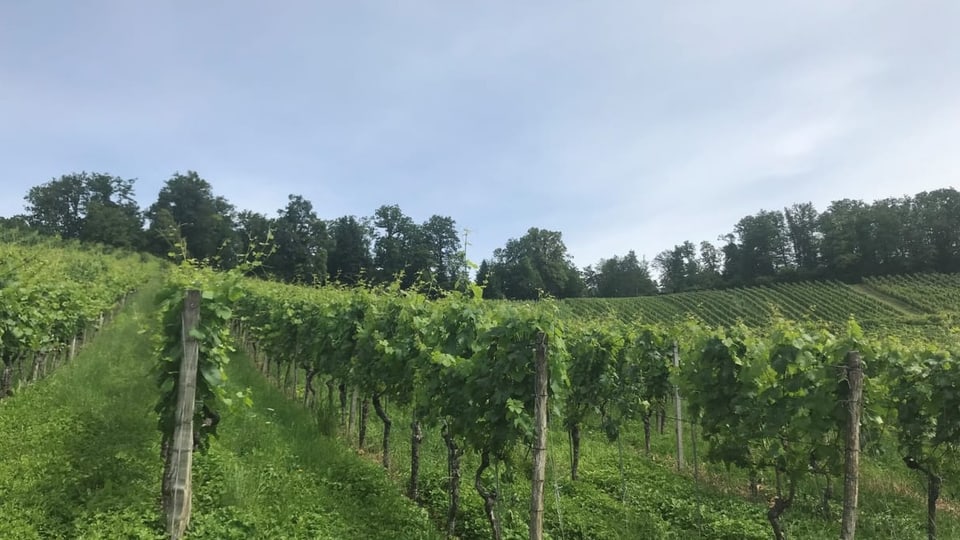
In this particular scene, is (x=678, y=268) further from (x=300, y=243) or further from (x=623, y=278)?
(x=300, y=243)

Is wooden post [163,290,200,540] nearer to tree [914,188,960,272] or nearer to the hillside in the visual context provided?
the hillside

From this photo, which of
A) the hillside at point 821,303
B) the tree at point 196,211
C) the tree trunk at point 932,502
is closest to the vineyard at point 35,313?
the tree trunk at point 932,502

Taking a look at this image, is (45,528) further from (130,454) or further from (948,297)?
(948,297)

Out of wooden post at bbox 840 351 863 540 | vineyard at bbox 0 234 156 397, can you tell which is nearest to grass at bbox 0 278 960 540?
vineyard at bbox 0 234 156 397

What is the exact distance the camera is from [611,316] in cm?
1125

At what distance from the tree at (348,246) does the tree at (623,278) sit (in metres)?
44.0

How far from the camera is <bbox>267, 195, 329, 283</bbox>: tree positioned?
67.9 meters

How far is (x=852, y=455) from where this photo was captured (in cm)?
414

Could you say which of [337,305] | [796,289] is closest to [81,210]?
[337,305]

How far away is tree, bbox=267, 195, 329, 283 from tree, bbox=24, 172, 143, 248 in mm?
15906

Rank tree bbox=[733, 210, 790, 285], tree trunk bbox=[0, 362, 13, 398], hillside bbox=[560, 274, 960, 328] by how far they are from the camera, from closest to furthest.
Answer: tree trunk bbox=[0, 362, 13, 398] < hillside bbox=[560, 274, 960, 328] < tree bbox=[733, 210, 790, 285]

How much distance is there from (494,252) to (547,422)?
295 feet

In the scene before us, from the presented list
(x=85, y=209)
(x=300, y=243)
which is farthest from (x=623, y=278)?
(x=85, y=209)

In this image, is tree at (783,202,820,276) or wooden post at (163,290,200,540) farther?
tree at (783,202,820,276)
